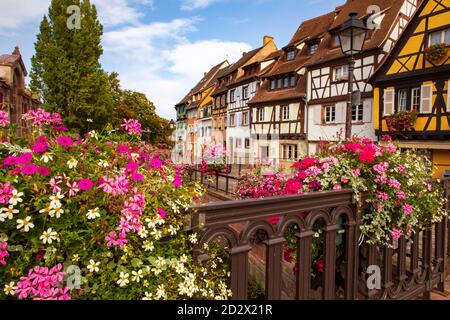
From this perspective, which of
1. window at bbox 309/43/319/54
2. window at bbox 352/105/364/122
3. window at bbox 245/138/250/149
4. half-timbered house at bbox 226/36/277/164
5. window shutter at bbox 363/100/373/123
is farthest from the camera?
half-timbered house at bbox 226/36/277/164

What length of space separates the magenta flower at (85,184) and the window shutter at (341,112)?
18.7 meters

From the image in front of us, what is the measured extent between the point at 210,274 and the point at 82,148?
3.50 feet

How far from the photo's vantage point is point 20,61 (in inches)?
1214

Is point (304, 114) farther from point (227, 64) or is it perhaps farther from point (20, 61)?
point (20, 61)

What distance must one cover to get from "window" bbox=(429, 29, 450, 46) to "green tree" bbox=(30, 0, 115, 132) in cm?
1994

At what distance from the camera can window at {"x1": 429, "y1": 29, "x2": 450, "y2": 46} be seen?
13.4 meters

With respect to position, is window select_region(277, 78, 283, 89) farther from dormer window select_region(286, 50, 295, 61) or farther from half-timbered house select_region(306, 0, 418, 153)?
half-timbered house select_region(306, 0, 418, 153)

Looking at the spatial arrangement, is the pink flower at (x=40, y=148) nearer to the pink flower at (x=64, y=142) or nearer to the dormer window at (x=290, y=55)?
the pink flower at (x=64, y=142)

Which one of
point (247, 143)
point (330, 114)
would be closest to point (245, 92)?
point (247, 143)

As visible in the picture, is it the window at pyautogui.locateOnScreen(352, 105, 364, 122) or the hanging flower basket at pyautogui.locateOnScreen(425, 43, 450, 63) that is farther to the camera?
the window at pyautogui.locateOnScreen(352, 105, 364, 122)

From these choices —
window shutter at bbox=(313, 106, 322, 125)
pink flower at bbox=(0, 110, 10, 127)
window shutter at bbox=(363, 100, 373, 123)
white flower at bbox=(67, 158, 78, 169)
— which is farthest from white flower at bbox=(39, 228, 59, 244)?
window shutter at bbox=(313, 106, 322, 125)

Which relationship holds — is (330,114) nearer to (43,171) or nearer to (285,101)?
(285,101)

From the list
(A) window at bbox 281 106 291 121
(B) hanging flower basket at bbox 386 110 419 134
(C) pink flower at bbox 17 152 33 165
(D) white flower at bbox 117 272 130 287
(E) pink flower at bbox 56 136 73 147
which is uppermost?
(A) window at bbox 281 106 291 121
